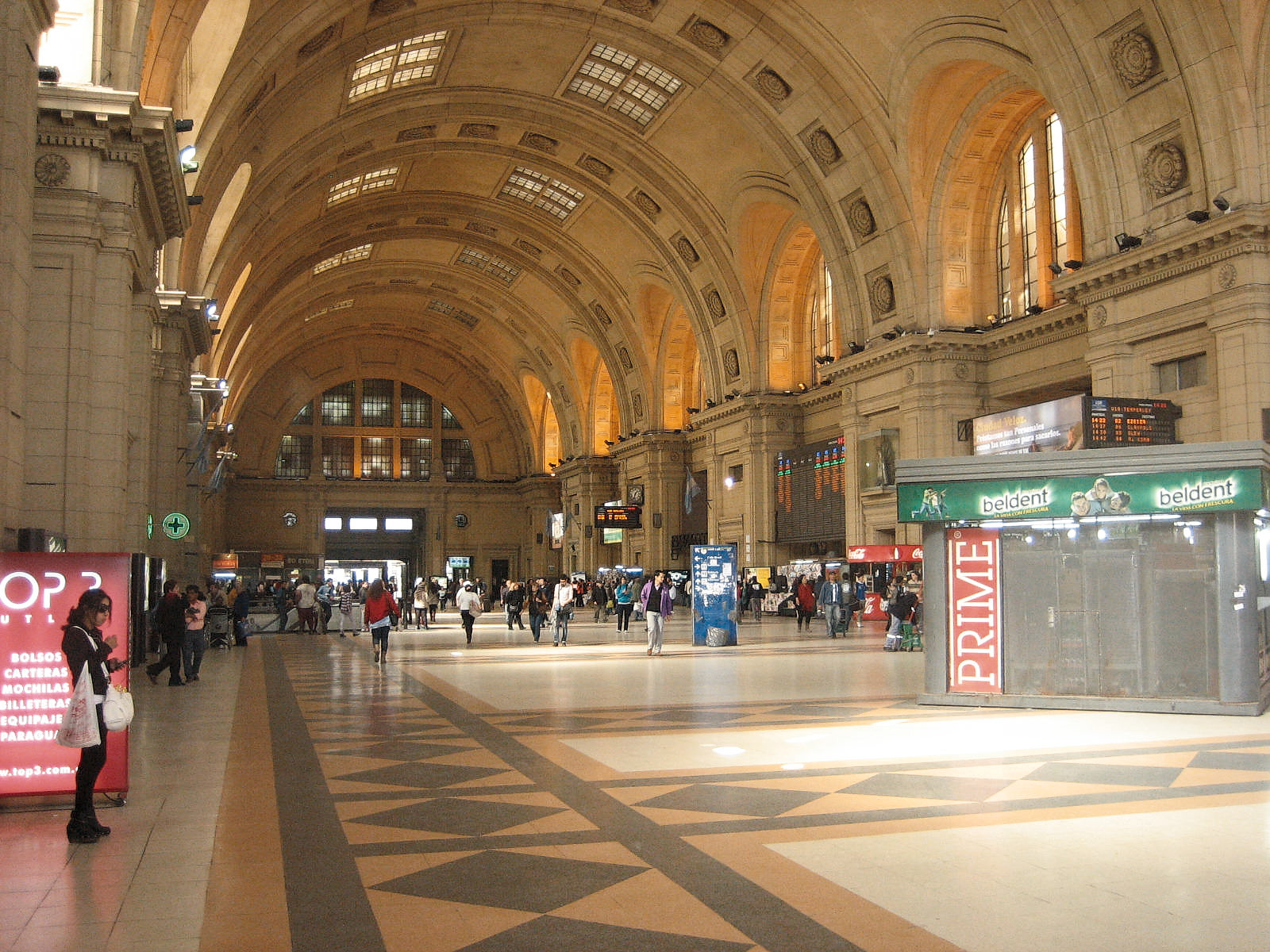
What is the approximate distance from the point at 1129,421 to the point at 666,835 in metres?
17.1

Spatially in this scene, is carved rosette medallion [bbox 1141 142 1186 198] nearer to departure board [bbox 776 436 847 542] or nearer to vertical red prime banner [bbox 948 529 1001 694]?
vertical red prime banner [bbox 948 529 1001 694]

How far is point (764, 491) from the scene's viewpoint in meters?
36.7

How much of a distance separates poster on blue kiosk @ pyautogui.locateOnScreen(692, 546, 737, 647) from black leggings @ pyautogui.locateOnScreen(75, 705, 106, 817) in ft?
53.7

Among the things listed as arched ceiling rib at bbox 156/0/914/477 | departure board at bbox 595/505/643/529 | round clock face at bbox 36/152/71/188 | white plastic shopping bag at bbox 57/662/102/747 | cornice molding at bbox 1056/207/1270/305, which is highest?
arched ceiling rib at bbox 156/0/914/477

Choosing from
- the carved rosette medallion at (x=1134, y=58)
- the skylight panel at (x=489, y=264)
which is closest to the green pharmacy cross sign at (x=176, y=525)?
the carved rosette medallion at (x=1134, y=58)

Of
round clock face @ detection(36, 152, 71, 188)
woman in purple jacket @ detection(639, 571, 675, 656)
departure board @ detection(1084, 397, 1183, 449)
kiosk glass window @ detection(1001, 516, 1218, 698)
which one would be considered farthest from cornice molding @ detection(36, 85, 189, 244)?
departure board @ detection(1084, 397, 1183, 449)

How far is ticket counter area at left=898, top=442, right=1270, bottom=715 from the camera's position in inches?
444

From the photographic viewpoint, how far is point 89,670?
256 inches

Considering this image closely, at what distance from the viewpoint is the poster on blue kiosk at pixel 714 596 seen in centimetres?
2241

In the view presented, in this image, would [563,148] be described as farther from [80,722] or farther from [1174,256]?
[80,722]

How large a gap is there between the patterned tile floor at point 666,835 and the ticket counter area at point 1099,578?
54 centimetres

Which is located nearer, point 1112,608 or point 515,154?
point 1112,608

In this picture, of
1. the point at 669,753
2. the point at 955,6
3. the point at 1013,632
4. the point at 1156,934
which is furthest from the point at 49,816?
the point at 955,6

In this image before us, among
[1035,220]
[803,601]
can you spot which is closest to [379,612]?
[803,601]
